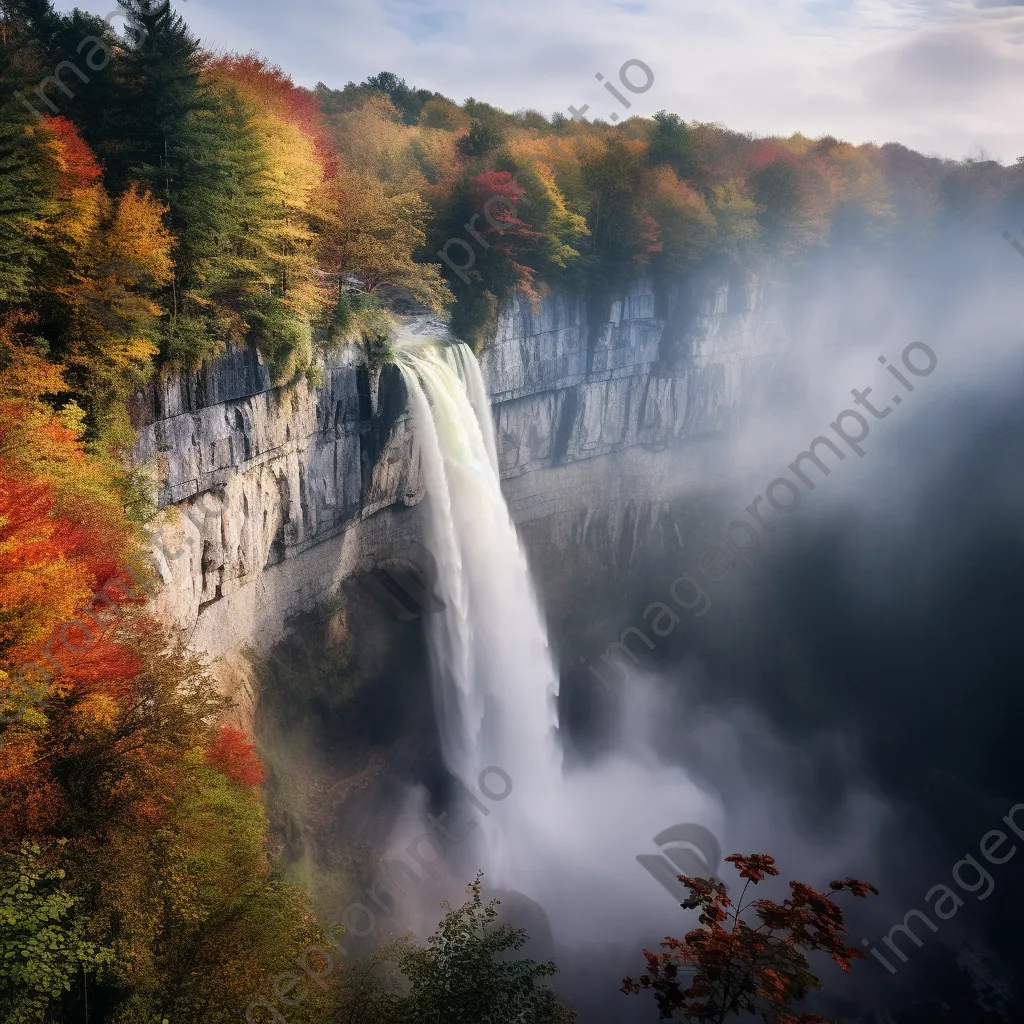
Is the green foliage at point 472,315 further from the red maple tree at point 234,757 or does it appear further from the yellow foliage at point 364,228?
the red maple tree at point 234,757

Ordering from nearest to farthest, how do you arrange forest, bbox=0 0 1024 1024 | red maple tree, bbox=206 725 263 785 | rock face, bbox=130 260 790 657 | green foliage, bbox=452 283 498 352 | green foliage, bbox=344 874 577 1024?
green foliage, bbox=344 874 577 1024
forest, bbox=0 0 1024 1024
red maple tree, bbox=206 725 263 785
rock face, bbox=130 260 790 657
green foliage, bbox=452 283 498 352

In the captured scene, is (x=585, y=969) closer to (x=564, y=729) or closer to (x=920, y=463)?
(x=564, y=729)

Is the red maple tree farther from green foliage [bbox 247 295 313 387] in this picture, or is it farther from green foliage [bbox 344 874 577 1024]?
green foliage [bbox 247 295 313 387]

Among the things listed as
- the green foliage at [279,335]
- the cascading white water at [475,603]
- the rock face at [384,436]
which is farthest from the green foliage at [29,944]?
the cascading white water at [475,603]

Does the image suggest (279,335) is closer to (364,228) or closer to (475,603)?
(364,228)

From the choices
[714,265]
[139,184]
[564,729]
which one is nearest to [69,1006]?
[139,184]

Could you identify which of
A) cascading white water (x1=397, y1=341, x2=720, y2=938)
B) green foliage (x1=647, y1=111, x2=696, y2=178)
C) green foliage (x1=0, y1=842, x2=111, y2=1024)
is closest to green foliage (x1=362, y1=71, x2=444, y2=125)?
green foliage (x1=647, y1=111, x2=696, y2=178)
